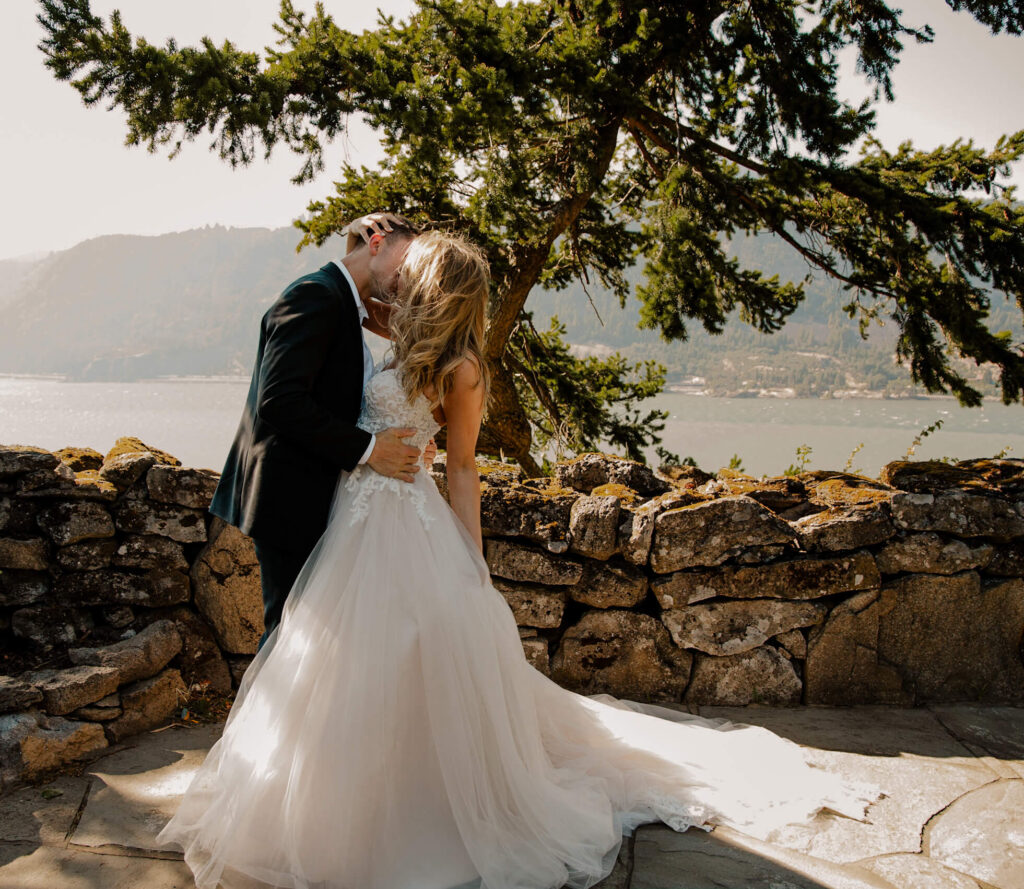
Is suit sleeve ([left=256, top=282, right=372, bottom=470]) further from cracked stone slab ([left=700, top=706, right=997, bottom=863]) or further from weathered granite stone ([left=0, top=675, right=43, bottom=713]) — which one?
cracked stone slab ([left=700, top=706, right=997, bottom=863])

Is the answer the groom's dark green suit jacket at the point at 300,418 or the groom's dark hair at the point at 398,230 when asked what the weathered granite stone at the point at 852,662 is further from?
the groom's dark hair at the point at 398,230

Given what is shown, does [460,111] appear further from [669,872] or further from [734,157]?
[669,872]

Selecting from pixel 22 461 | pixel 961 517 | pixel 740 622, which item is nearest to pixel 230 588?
pixel 22 461

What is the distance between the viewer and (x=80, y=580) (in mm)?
3408

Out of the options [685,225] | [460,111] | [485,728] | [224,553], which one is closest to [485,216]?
[460,111]

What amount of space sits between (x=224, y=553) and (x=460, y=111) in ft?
11.0

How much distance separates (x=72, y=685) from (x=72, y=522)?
2.54 ft

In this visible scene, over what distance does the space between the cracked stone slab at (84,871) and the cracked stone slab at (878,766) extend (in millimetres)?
1905

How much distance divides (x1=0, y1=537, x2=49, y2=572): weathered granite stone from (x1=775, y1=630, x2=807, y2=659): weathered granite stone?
3.51m

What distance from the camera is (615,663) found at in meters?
3.60

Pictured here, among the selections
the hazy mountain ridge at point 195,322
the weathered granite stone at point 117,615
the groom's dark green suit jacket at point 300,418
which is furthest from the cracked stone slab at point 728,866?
the hazy mountain ridge at point 195,322

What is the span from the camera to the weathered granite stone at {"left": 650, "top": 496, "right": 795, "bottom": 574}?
11.4 ft

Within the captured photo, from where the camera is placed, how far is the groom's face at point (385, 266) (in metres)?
2.52

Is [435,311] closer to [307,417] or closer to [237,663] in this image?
[307,417]
